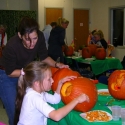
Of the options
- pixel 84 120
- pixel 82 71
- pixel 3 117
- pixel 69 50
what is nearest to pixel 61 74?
pixel 84 120

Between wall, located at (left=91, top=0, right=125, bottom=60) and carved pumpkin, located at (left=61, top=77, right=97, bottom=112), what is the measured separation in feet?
21.0

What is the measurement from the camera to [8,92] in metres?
2.12

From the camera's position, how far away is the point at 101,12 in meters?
8.84

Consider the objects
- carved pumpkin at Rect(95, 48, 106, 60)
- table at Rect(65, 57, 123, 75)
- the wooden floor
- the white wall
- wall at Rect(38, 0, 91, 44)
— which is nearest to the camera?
the wooden floor

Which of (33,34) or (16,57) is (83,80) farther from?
(16,57)

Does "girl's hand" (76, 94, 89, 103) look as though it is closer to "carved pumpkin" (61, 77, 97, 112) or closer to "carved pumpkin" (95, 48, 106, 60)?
"carved pumpkin" (61, 77, 97, 112)

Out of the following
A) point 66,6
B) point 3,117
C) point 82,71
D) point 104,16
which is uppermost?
point 66,6

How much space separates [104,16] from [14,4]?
3.27 m

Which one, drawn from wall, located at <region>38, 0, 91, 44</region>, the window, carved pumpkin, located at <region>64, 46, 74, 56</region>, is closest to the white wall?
wall, located at <region>38, 0, 91, 44</region>

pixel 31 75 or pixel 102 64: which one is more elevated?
pixel 31 75

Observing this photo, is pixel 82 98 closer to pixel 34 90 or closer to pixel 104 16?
pixel 34 90

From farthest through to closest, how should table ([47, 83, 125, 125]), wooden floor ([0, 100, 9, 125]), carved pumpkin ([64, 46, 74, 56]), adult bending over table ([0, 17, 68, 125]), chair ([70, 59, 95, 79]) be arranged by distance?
carved pumpkin ([64, 46, 74, 56])
chair ([70, 59, 95, 79])
wooden floor ([0, 100, 9, 125])
adult bending over table ([0, 17, 68, 125])
table ([47, 83, 125, 125])

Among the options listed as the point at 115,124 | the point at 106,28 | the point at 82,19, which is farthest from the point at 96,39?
the point at 115,124

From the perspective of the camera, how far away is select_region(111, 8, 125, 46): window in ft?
26.4
